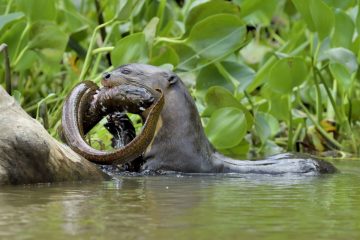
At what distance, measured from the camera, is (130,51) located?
552cm

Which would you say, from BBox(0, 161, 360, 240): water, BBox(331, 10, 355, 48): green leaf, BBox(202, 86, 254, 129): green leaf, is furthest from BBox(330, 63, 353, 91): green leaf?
BBox(0, 161, 360, 240): water

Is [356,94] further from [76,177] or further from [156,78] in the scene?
[76,177]

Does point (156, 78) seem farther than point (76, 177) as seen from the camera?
Yes

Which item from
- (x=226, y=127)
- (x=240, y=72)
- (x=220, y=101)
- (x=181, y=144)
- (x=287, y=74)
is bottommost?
(x=181, y=144)

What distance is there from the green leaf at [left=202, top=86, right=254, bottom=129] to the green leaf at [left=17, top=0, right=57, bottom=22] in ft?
3.25

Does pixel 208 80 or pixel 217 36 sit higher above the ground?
pixel 217 36

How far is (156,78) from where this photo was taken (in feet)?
16.4

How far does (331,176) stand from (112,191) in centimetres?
151

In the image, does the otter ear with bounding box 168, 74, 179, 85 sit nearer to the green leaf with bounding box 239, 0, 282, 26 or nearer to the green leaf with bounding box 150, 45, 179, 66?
the green leaf with bounding box 150, 45, 179, 66

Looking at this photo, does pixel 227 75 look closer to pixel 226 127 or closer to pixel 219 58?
pixel 219 58

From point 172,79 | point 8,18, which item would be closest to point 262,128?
point 172,79

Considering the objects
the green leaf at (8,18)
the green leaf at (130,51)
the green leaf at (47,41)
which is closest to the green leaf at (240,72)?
the green leaf at (130,51)

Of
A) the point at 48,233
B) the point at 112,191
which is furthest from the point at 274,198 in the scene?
the point at 48,233

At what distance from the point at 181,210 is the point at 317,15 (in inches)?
117
